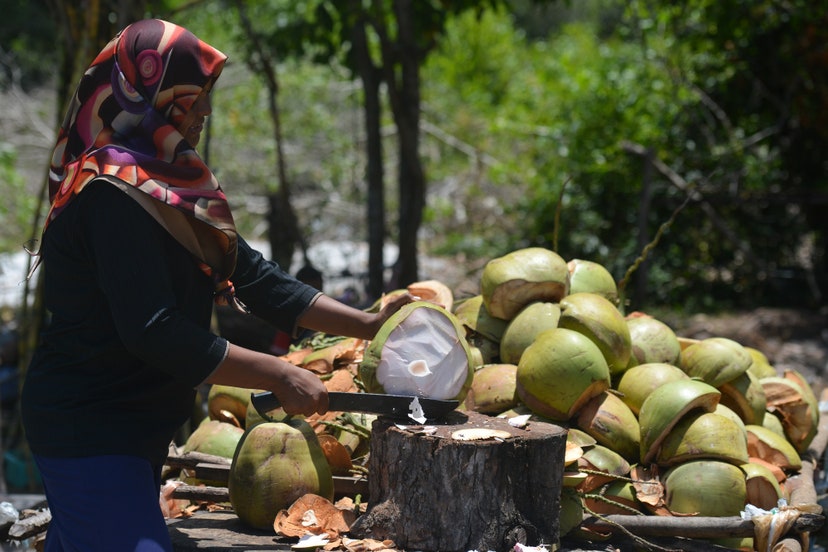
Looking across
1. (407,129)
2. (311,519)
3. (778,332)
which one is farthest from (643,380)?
(778,332)

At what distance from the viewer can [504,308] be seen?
10.3 ft

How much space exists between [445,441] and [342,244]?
6364mm

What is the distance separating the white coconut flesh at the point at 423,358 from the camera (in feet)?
7.86

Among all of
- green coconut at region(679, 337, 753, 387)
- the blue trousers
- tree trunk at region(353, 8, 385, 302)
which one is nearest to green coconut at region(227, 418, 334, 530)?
the blue trousers

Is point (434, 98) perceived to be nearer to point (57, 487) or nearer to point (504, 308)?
point (504, 308)

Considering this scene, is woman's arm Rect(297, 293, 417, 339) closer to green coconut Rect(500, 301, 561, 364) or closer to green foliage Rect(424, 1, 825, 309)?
green coconut Rect(500, 301, 561, 364)

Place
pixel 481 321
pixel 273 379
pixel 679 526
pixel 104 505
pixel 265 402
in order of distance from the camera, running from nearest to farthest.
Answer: pixel 104 505 < pixel 273 379 < pixel 265 402 < pixel 679 526 < pixel 481 321

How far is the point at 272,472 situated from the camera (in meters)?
2.46

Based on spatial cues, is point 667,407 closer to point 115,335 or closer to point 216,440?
point 216,440

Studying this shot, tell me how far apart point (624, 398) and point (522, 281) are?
0.51 meters

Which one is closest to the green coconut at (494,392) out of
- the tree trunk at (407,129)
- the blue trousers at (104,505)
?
the blue trousers at (104,505)

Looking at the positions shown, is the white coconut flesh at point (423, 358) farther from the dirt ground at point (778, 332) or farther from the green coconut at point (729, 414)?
the dirt ground at point (778, 332)

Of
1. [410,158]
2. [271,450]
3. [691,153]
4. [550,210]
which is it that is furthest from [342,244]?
[271,450]

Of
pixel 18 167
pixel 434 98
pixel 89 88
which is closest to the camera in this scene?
pixel 89 88
